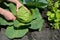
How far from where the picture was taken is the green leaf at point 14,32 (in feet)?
5.48

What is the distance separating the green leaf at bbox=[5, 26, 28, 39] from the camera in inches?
65.7

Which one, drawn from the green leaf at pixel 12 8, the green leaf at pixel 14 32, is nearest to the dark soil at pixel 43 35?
the green leaf at pixel 14 32

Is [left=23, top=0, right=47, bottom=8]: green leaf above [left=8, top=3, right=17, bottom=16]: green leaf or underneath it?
above

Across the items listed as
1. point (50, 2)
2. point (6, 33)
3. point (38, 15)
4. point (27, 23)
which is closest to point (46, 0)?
point (50, 2)

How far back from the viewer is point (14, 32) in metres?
1.69

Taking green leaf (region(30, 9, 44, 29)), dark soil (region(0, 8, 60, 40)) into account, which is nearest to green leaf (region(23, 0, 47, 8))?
green leaf (region(30, 9, 44, 29))

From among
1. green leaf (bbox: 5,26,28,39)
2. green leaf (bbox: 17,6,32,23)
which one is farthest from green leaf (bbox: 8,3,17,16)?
green leaf (bbox: 5,26,28,39)

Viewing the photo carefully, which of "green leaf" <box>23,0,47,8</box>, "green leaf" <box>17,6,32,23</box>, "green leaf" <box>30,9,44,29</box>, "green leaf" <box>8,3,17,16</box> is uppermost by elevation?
"green leaf" <box>23,0,47,8</box>

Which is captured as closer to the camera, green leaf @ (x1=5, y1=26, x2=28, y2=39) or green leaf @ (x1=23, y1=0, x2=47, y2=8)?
green leaf @ (x1=5, y1=26, x2=28, y2=39)

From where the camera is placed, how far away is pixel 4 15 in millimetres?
1777

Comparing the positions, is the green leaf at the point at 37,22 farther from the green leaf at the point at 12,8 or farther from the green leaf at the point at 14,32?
the green leaf at the point at 12,8

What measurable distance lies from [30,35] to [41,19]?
18 cm

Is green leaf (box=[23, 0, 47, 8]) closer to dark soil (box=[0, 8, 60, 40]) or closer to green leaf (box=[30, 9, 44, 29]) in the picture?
green leaf (box=[30, 9, 44, 29])

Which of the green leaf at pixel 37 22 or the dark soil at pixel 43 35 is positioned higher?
the green leaf at pixel 37 22
